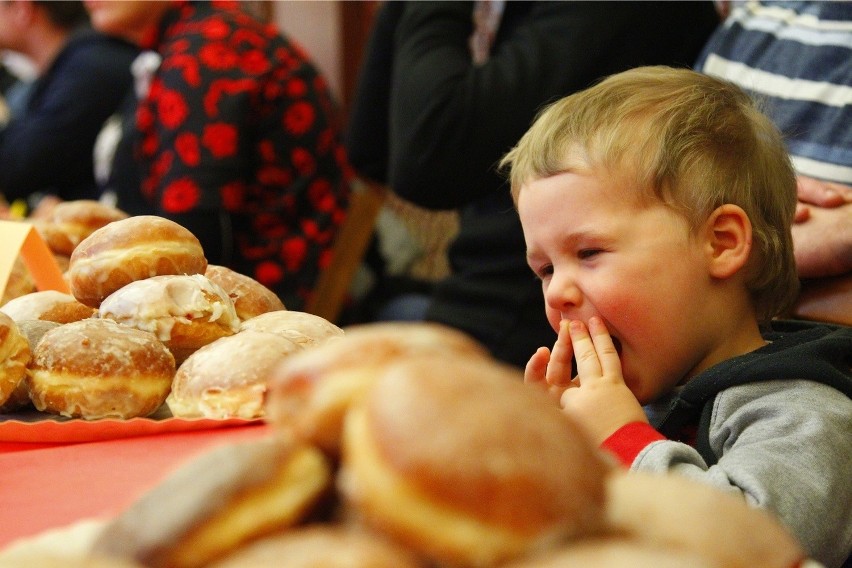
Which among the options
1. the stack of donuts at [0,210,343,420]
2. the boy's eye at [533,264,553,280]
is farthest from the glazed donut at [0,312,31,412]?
the boy's eye at [533,264,553,280]

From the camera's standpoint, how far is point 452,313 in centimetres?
229

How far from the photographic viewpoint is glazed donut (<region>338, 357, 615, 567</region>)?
443 millimetres

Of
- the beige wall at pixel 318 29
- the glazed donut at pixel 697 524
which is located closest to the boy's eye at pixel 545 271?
the glazed donut at pixel 697 524

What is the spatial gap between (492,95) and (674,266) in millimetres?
777

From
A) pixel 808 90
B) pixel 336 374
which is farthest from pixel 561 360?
pixel 336 374

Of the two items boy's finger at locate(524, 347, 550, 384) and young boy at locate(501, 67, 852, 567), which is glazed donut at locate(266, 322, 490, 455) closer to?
young boy at locate(501, 67, 852, 567)

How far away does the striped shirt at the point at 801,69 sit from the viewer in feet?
5.65

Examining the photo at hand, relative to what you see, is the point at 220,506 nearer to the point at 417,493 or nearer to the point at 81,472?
the point at 417,493

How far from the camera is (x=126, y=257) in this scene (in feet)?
3.95

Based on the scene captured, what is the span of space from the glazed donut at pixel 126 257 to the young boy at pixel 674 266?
1.70ft

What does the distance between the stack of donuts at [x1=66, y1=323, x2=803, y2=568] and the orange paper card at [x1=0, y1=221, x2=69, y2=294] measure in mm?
971

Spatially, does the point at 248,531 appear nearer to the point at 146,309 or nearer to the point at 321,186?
the point at 146,309

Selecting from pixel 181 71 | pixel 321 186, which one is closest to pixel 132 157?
pixel 181 71

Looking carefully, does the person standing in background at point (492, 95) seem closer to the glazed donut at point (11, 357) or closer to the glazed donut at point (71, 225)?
the glazed donut at point (71, 225)
